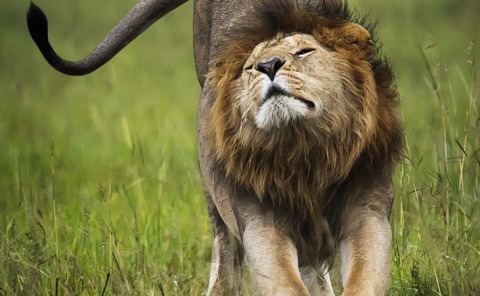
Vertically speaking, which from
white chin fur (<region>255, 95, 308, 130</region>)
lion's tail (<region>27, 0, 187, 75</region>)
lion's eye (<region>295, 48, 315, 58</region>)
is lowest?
lion's tail (<region>27, 0, 187, 75</region>)

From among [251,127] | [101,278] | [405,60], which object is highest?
[251,127]

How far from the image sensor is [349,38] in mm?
4816

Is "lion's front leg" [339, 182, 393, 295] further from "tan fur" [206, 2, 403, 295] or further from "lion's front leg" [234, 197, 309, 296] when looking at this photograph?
"lion's front leg" [234, 197, 309, 296]

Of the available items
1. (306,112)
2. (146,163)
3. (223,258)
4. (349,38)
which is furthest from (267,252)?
(146,163)

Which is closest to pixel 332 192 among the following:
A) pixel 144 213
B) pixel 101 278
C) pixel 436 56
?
pixel 101 278

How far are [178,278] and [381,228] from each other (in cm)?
103

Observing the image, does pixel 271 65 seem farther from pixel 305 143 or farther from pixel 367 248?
pixel 367 248

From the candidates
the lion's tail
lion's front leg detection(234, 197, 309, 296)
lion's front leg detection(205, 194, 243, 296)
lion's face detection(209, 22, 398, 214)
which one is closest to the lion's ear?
lion's face detection(209, 22, 398, 214)

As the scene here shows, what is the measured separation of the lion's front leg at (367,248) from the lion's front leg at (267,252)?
0.56ft

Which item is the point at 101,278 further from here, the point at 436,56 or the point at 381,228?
the point at 436,56

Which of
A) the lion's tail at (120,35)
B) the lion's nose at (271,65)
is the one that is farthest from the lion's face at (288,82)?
the lion's tail at (120,35)

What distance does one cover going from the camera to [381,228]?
4.71m

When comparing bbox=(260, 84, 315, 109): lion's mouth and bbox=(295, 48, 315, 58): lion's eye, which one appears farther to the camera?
bbox=(295, 48, 315, 58): lion's eye

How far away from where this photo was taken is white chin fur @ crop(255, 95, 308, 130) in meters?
4.45
